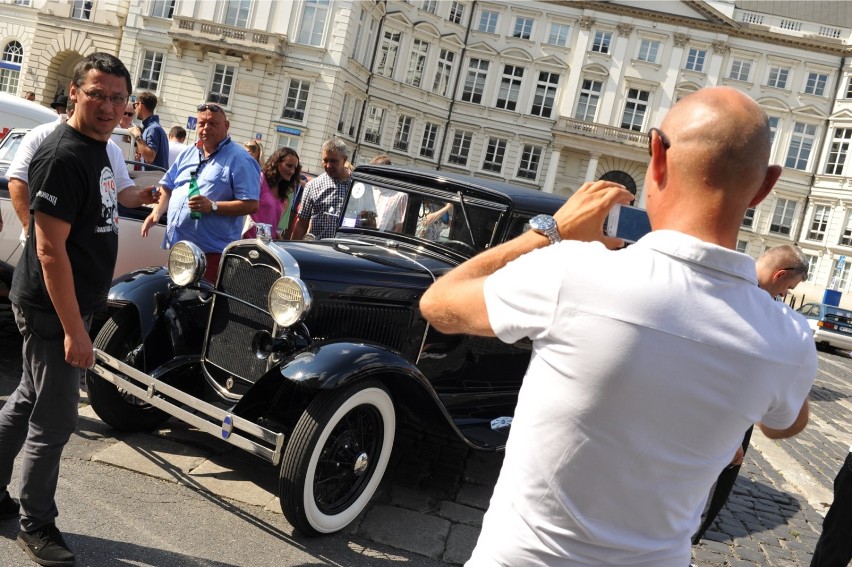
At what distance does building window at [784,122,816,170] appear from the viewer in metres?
43.5

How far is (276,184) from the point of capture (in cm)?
701

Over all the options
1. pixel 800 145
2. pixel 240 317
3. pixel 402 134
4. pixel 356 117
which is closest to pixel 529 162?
pixel 402 134

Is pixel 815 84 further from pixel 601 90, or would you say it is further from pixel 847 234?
pixel 601 90

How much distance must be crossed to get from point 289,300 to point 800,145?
→ 46.4 metres

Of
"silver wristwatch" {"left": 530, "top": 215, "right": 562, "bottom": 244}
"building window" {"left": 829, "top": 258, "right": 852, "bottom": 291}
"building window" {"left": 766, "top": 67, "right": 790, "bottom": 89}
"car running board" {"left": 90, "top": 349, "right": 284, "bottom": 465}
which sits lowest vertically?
"car running board" {"left": 90, "top": 349, "right": 284, "bottom": 465}

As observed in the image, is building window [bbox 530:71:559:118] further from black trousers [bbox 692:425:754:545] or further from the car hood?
black trousers [bbox 692:425:754:545]

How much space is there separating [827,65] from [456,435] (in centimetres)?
4682

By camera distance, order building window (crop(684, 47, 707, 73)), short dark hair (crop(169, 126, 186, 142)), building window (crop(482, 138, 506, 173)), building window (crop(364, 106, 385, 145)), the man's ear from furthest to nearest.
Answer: building window (crop(482, 138, 506, 173)) → building window (crop(684, 47, 707, 73)) → building window (crop(364, 106, 385, 145)) → short dark hair (crop(169, 126, 186, 142)) → the man's ear

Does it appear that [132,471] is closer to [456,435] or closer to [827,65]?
[456,435]

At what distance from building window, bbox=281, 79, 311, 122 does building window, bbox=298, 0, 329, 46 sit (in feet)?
6.10

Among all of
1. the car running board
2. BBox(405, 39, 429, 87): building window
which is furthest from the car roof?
BBox(405, 39, 429, 87): building window

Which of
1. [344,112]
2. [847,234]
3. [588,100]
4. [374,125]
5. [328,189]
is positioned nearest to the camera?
[328,189]

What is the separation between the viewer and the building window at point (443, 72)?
141 ft

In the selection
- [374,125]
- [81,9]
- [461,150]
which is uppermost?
[81,9]
